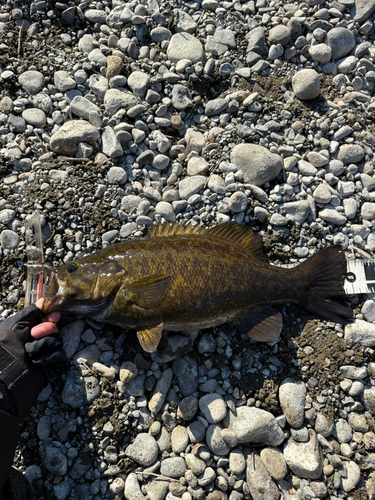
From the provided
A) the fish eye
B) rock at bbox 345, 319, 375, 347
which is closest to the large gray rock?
rock at bbox 345, 319, 375, 347

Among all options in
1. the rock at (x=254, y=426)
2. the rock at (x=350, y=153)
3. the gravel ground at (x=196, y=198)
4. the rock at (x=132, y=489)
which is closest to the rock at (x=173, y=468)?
the gravel ground at (x=196, y=198)

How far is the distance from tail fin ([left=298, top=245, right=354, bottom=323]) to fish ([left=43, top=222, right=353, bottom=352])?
11 millimetres

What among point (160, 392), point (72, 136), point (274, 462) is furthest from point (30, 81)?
point (274, 462)

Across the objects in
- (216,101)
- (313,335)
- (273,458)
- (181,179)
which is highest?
(216,101)

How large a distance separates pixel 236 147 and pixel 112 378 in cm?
305

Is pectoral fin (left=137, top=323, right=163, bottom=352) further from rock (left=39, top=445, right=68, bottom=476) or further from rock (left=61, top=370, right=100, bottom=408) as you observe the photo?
rock (left=39, top=445, right=68, bottom=476)

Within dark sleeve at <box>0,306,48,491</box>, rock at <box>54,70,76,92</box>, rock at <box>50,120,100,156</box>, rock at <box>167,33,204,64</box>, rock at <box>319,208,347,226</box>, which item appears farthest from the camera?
rock at <box>167,33,204,64</box>

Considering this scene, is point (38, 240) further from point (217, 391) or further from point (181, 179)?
point (217, 391)

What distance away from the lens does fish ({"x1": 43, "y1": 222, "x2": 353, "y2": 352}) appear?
12.3 feet

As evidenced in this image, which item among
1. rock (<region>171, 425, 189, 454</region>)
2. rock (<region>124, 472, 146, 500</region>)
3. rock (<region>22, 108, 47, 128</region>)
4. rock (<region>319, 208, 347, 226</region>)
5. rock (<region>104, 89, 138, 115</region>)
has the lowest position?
rock (<region>124, 472, 146, 500</region>)

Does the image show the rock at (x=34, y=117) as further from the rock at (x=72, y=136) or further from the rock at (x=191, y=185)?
the rock at (x=191, y=185)

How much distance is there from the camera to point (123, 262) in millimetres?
3848

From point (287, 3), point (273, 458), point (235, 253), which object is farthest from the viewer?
point (287, 3)

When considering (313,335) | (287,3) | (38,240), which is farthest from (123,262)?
(287,3)
